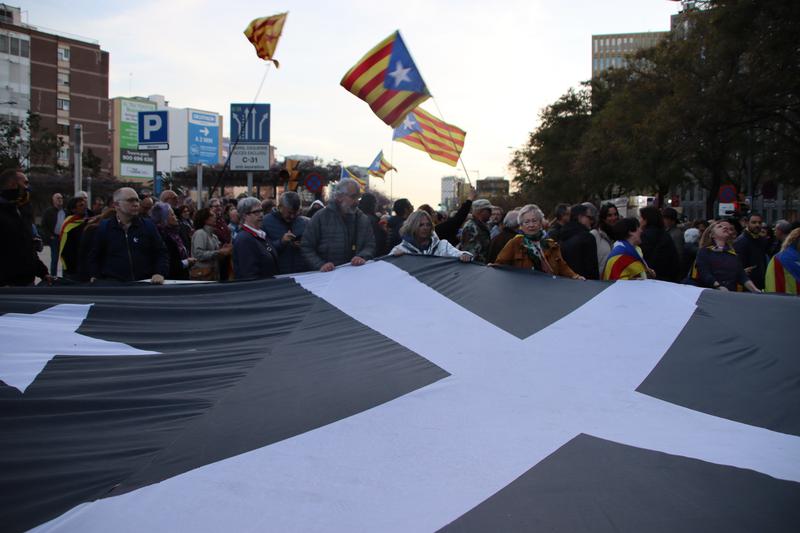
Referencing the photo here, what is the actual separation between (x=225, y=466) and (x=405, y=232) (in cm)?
360

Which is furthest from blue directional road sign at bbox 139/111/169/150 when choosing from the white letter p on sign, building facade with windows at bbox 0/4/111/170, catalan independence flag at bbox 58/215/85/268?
building facade with windows at bbox 0/4/111/170

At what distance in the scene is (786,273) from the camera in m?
6.78

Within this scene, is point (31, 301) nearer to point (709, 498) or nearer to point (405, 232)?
point (405, 232)

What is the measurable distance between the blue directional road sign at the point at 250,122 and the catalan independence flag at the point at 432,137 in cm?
488

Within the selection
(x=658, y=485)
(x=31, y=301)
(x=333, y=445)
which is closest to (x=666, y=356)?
(x=658, y=485)

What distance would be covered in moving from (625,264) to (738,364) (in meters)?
1.95

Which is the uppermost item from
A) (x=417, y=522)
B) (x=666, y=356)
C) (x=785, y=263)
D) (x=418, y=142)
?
(x=418, y=142)

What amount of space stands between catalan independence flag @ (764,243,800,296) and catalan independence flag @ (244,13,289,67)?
9.46 meters

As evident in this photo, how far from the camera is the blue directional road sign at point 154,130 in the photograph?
52.0 ft

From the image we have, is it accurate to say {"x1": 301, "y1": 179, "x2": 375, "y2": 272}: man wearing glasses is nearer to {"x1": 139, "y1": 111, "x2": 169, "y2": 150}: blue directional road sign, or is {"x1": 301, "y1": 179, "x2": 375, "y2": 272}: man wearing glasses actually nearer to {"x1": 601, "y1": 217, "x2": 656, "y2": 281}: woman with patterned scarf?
{"x1": 601, "y1": 217, "x2": 656, "y2": 281}: woman with patterned scarf

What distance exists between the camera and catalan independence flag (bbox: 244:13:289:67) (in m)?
13.5

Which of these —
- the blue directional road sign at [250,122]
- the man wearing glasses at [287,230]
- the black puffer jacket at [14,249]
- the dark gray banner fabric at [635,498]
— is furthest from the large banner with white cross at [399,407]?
the blue directional road sign at [250,122]

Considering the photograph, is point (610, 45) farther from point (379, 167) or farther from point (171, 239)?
point (171, 239)

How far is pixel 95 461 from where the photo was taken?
2.98 metres
